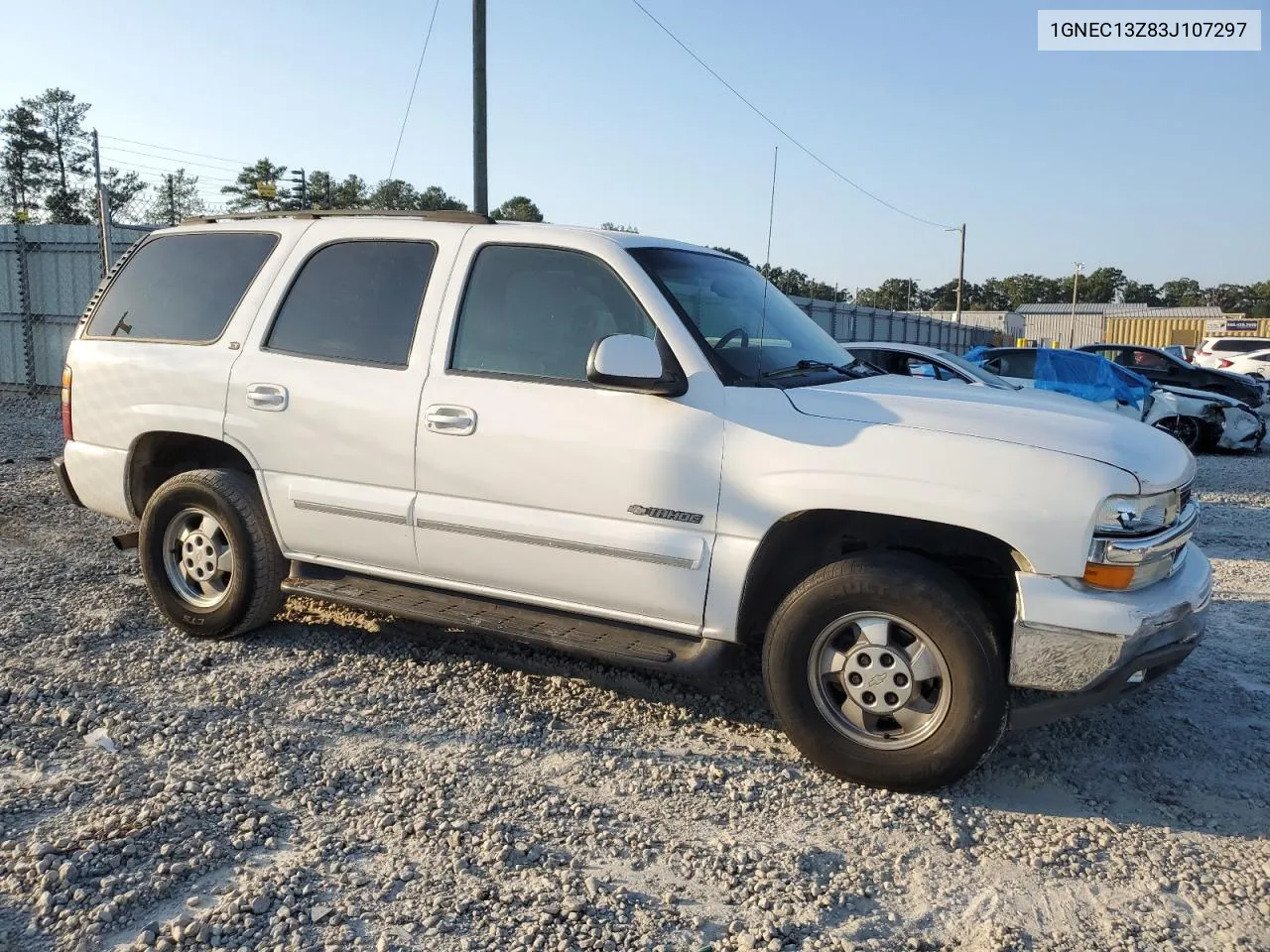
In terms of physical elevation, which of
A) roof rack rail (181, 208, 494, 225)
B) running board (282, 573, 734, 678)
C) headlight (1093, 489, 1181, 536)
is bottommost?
running board (282, 573, 734, 678)

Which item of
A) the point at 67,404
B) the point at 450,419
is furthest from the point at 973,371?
the point at 67,404

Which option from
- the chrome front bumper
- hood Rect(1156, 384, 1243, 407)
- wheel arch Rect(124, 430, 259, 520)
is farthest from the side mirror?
hood Rect(1156, 384, 1243, 407)

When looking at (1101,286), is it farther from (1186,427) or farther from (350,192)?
(1186,427)

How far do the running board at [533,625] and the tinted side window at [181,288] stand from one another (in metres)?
1.34

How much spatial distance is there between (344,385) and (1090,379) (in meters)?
11.3

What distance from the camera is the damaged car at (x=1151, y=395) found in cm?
1295

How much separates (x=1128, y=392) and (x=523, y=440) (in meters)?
11.2

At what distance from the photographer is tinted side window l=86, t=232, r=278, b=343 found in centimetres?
477

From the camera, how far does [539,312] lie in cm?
405

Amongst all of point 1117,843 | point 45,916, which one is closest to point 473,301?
point 45,916

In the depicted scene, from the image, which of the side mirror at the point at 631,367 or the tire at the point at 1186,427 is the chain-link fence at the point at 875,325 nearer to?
the tire at the point at 1186,427

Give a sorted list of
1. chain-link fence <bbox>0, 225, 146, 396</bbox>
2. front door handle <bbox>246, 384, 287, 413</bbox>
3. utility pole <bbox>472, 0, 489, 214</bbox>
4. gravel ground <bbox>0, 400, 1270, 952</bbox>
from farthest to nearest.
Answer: chain-link fence <bbox>0, 225, 146, 396</bbox> < utility pole <bbox>472, 0, 489, 214</bbox> < front door handle <bbox>246, 384, 287, 413</bbox> < gravel ground <bbox>0, 400, 1270, 952</bbox>

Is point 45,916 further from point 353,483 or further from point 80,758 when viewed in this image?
point 353,483

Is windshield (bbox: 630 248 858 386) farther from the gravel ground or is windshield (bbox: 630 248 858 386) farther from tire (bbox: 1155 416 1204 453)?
tire (bbox: 1155 416 1204 453)
